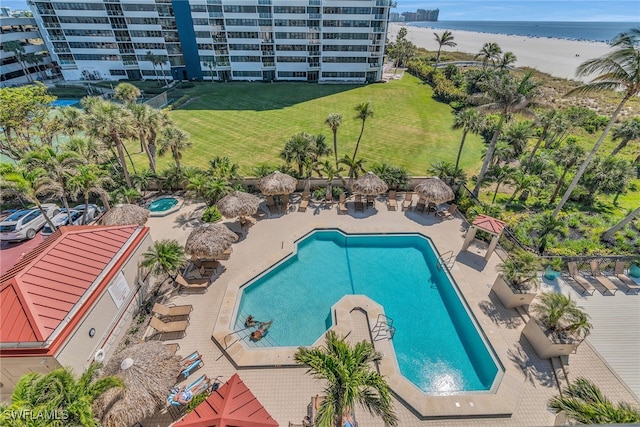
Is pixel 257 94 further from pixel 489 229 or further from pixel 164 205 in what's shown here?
pixel 489 229

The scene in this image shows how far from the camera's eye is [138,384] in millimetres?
10961

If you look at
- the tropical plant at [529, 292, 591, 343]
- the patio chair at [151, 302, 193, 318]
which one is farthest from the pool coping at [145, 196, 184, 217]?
the tropical plant at [529, 292, 591, 343]

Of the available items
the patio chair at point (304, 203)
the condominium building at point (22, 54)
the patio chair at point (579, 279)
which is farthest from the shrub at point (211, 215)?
the condominium building at point (22, 54)

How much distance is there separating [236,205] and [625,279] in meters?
26.5

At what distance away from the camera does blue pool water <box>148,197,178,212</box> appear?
976 inches

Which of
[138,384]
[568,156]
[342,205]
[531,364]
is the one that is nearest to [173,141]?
[342,205]

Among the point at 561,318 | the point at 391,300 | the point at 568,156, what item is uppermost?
the point at 568,156

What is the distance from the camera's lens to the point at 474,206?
24.0m

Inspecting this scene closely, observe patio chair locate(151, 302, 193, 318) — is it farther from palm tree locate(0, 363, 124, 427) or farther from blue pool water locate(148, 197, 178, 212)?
blue pool water locate(148, 197, 178, 212)

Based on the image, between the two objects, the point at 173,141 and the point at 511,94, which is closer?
the point at 511,94

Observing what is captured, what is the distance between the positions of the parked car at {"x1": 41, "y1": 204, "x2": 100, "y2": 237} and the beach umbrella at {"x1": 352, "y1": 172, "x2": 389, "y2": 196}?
70.1ft

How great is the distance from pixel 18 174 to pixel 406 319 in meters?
23.8

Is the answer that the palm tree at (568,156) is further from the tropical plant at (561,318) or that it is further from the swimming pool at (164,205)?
the swimming pool at (164,205)

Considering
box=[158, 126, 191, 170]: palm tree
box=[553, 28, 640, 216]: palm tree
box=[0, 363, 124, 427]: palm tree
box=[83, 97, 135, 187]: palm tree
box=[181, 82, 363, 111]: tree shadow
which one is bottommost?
box=[181, 82, 363, 111]: tree shadow
